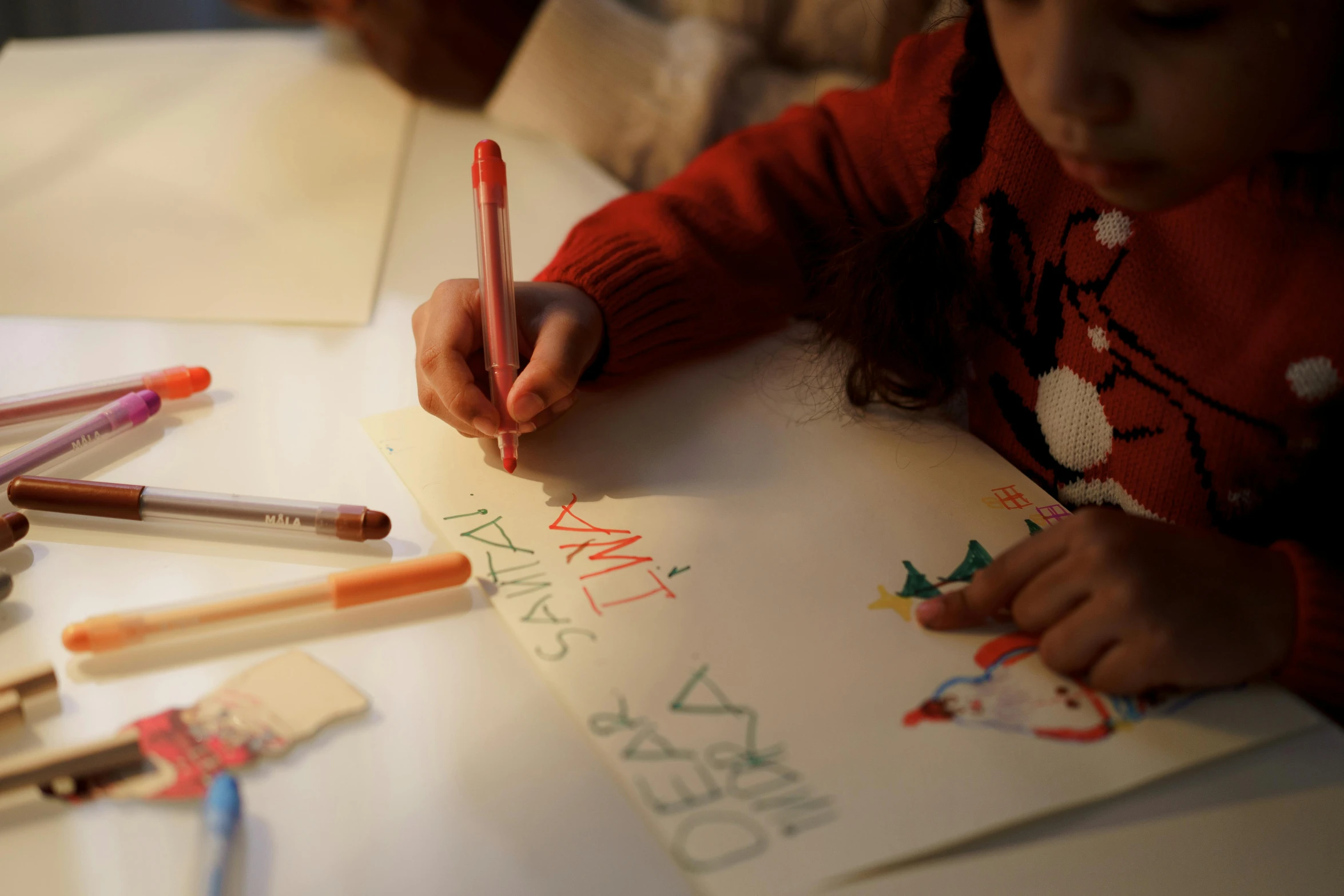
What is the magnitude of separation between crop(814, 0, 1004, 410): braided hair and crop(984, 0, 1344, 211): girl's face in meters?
0.17

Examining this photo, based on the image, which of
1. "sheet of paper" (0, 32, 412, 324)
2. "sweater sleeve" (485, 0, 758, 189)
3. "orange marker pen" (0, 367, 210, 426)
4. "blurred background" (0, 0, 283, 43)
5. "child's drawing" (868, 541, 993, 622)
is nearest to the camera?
"child's drawing" (868, 541, 993, 622)

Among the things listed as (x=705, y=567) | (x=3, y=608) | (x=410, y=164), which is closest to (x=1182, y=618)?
(x=705, y=567)

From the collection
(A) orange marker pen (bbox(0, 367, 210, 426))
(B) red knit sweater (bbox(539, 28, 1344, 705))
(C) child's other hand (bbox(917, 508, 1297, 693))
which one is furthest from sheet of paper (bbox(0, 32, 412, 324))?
(C) child's other hand (bbox(917, 508, 1297, 693))

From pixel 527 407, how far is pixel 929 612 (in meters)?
0.22

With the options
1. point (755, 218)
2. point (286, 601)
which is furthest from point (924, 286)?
point (286, 601)

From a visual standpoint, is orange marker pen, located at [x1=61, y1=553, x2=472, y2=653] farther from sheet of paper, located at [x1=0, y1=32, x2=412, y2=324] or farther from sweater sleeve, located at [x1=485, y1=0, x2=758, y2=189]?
sweater sleeve, located at [x1=485, y1=0, x2=758, y2=189]

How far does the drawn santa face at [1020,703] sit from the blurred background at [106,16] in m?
1.34

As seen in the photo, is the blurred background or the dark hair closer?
the dark hair

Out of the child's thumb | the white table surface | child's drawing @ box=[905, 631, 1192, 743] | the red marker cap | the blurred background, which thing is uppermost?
the blurred background

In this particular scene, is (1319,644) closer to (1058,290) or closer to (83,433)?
(1058,290)

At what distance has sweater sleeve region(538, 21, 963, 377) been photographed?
627 millimetres

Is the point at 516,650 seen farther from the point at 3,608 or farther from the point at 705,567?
the point at 3,608

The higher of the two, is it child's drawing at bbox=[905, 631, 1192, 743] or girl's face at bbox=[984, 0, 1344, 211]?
girl's face at bbox=[984, 0, 1344, 211]

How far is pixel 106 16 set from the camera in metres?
1.38
